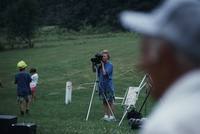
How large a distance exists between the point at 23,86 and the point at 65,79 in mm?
16348

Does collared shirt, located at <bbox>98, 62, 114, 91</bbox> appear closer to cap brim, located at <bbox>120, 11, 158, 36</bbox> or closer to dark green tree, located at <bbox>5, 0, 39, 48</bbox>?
cap brim, located at <bbox>120, 11, 158, 36</bbox>

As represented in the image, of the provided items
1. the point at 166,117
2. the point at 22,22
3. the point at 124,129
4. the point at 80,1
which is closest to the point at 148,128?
the point at 166,117

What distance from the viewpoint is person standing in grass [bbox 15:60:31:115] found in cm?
1889

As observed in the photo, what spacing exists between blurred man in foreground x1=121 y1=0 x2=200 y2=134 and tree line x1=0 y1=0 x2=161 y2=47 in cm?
5926

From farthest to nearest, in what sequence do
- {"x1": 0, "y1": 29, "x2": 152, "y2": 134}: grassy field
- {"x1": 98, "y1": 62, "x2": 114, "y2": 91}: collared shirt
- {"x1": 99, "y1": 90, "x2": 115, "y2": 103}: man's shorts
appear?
{"x1": 99, "y1": 90, "x2": 115, "y2": 103}: man's shorts, {"x1": 98, "y1": 62, "x2": 114, "y2": 91}: collared shirt, {"x1": 0, "y1": 29, "x2": 152, "y2": 134}: grassy field

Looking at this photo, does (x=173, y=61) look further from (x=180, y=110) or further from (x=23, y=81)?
(x=23, y=81)

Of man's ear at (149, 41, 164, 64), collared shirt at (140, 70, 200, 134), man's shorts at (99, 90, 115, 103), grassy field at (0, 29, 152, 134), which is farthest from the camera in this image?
man's shorts at (99, 90, 115, 103)

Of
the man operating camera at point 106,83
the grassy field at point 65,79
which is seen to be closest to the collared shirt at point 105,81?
the man operating camera at point 106,83

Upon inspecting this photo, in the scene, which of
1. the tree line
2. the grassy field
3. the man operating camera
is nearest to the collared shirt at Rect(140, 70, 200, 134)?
the grassy field

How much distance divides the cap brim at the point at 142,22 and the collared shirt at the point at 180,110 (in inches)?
7.4

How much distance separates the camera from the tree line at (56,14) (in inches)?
2552

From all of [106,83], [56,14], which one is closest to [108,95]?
[106,83]

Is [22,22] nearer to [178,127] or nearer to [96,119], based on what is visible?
[96,119]

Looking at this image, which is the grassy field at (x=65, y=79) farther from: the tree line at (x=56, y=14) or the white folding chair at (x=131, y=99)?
the tree line at (x=56, y=14)
